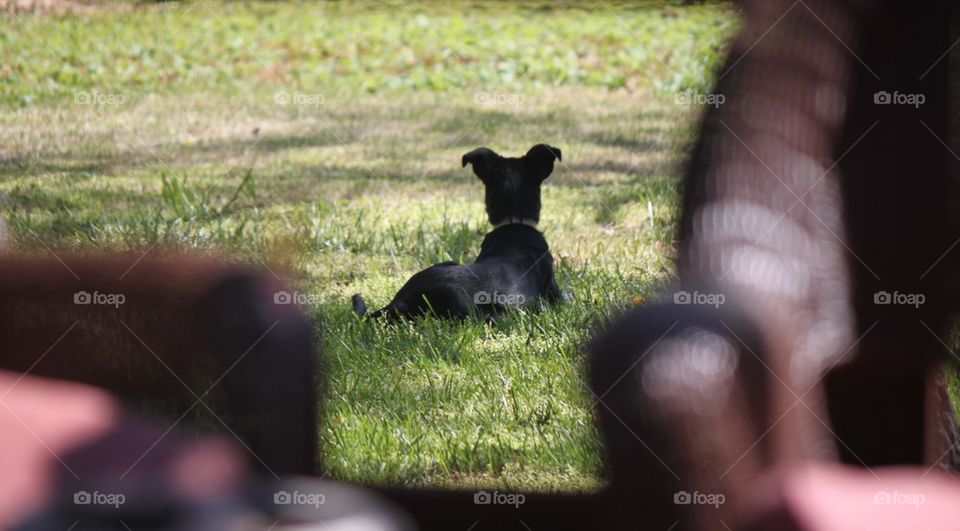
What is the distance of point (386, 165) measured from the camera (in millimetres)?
6711

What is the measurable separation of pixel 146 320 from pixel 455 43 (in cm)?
1040

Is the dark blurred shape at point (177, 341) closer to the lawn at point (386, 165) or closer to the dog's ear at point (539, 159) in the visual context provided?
the lawn at point (386, 165)

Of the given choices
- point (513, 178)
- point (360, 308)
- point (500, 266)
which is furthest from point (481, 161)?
point (360, 308)

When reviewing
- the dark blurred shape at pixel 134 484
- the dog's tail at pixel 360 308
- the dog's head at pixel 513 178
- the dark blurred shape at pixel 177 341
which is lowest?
the dark blurred shape at pixel 134 484

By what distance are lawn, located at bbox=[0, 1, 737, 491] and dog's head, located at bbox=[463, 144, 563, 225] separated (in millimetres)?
347

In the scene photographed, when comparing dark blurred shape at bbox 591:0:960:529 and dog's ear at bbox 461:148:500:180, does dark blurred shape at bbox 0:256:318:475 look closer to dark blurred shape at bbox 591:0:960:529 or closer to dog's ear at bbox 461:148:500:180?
dark blurred shape at bbox 591:0:960:529

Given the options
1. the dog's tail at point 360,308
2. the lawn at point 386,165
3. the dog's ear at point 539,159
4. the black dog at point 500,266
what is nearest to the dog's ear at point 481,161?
the black dog at point 500,266

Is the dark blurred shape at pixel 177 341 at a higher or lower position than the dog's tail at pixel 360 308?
lower

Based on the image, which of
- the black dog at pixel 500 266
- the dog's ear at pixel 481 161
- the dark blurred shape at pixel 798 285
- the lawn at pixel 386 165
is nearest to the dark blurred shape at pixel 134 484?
the dark blurred shape at pixel 798 285

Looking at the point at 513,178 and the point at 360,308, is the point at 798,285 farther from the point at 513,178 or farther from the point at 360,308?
the point at 513,178

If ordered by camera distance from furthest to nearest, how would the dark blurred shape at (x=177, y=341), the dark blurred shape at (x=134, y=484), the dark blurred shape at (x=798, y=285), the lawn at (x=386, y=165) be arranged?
the lawn at (x=386, y=165), the dark blurred shape at (x=177, y=341), the dark blurred shape at (x=798, y=285), the dark blurred shape at (x=134, y=484)

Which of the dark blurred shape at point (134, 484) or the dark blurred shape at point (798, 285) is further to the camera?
the dark blurred shape at point (798, 285)

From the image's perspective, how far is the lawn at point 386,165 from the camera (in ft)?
10.1

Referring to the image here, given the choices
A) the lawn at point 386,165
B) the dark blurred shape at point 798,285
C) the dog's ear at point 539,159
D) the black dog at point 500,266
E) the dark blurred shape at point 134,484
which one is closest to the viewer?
the dark blurred shape at point 134,484
